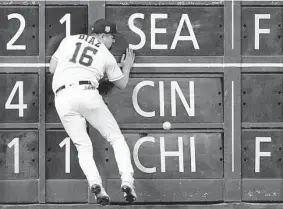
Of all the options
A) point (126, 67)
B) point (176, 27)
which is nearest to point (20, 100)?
point (126, 67)

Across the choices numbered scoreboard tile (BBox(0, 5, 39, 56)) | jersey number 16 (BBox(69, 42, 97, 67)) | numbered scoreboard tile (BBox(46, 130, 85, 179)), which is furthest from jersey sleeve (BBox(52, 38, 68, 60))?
numbered scoreboard tile (BBox(46, 130, 85, 179))

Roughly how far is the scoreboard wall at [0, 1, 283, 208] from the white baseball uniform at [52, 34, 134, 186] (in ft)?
1.07

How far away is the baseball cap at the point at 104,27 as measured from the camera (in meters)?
10.7

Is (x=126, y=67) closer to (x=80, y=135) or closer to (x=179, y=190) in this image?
(x=80, y=135)

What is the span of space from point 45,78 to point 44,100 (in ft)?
0.77

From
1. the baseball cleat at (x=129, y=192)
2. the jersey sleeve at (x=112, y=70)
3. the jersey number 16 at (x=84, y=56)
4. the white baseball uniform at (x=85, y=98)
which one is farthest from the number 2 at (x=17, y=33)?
the baseball cleat at (x=129, y=192)

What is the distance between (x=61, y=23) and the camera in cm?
1098

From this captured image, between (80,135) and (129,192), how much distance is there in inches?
30.4

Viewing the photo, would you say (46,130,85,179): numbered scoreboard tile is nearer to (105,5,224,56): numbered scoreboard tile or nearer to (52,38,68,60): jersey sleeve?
(52,38,68,60): jersey sleeve

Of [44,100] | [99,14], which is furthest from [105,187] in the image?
[99,14]

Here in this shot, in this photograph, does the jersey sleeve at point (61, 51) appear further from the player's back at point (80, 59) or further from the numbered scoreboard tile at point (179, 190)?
the numbered scoreboard tile at point (179, 190)

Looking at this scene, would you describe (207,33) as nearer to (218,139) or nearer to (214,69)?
(214,69)

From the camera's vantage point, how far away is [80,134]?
10.5 metres

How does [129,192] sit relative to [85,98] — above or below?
below
